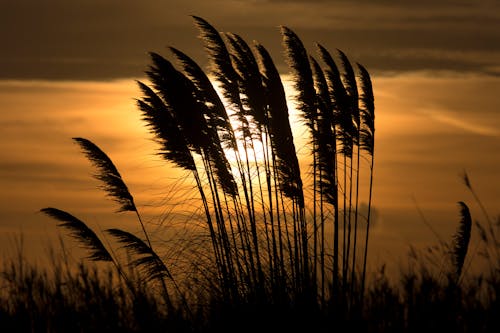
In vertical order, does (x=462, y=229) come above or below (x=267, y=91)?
below

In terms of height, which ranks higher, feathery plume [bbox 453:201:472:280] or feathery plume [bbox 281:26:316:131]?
feathery plume [bbox 281:26:316:131]

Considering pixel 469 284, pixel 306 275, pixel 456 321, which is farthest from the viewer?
pixel 306 275

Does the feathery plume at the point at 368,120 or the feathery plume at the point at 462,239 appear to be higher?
the feathery plume at the point at 368,120

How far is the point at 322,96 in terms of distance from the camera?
668cm

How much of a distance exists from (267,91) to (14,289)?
2455mm

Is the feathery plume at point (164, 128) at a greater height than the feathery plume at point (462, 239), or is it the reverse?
the feathery plume at point (164, 128)

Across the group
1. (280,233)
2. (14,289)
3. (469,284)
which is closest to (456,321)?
(469,284)

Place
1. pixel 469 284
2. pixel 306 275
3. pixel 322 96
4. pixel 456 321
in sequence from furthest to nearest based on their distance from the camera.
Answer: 1. pixel 322 96
2. pixel 306 275
3. pixel 469 284
4. pixel 456 321

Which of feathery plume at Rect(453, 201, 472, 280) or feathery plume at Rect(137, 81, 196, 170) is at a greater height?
feathery plume at Rect(137, 81, 196, 170)

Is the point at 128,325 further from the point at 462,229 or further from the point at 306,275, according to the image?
the point at 462,229

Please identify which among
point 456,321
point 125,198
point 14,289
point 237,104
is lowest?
point 456,321

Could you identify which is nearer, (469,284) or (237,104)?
(469,284)

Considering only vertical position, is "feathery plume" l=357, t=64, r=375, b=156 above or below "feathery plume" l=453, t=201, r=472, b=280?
above

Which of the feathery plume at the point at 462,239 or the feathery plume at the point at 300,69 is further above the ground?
the feathery plume at the point at 300,69
